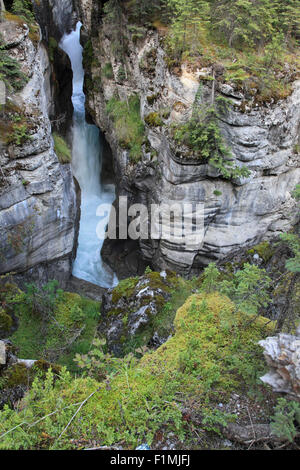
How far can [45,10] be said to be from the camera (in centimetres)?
1650

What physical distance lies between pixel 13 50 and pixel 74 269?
10.5m

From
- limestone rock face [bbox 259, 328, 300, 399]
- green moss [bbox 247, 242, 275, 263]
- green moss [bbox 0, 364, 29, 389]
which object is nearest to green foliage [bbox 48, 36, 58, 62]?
green moss [bbox 247, 242, 275, 263]

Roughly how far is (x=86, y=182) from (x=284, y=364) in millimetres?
17402

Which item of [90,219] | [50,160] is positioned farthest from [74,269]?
[50,160]

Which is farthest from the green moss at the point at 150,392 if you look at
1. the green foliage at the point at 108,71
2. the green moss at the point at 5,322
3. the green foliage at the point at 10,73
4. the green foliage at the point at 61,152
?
the green foliage at the point at 108,71

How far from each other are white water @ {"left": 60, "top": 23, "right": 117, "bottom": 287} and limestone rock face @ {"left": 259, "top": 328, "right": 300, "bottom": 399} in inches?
544

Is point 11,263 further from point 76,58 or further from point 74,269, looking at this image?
point 76,58

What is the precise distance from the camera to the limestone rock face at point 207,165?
40.4 feet

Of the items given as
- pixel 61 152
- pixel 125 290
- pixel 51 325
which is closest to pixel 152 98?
pixel 61 152

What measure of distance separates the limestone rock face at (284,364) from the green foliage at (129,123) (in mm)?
12547

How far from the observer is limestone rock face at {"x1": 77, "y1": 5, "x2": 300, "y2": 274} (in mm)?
12328

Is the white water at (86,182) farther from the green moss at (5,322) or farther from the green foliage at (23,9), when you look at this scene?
the green foliage at (23,9)

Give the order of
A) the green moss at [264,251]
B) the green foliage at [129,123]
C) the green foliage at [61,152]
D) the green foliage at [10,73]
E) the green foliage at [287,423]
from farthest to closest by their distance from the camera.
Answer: the green foliage at [129,123] < the green foliage at [61,152] < the green foliage at [10,73] < the green moss at [264,251] < the green foliage at [287,423]

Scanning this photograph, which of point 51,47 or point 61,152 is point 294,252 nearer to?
point 61,152
